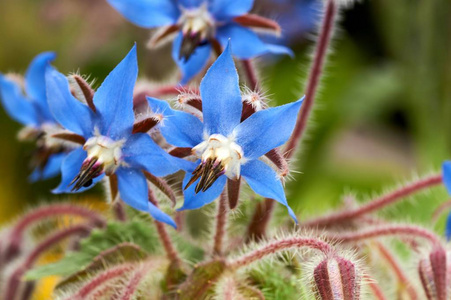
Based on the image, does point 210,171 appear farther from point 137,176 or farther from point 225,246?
point 225,246

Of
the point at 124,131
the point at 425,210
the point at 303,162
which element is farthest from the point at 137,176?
the point at 303,162

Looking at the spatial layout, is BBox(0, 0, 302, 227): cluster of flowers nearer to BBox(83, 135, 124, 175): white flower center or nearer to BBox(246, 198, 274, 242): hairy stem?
BBox(83, 135, 124, 175): white flower center

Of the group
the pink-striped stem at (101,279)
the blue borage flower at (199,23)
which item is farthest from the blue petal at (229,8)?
the pink-striped stem at (101,279)

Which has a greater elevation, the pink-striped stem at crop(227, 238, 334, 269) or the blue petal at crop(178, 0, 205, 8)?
the blue petal at crop(178, 0, 205, 8)

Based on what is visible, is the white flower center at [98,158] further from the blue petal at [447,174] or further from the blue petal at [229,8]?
the blue petal at [447,174]

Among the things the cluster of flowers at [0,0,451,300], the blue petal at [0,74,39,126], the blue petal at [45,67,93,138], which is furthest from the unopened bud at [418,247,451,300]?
the blue petal at [0,74,39,126]
